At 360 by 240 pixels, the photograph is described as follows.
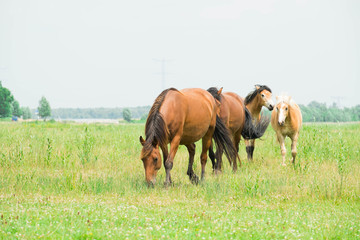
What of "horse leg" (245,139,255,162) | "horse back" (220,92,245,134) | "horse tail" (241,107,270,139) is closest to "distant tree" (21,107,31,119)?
"horse leg" (245,139,255,162)

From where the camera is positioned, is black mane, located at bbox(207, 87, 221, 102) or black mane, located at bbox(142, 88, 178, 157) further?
black mane, located at bbox(207, 87, 221, 102)

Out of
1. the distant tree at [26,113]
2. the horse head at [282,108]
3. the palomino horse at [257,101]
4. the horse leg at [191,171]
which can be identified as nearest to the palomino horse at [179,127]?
the horse leg at [191,171]

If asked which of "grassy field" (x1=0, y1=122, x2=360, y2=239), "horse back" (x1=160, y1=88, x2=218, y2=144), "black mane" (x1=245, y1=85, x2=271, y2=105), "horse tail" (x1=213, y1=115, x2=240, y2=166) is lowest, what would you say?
"grassy field" (x1=0, y1=122, x2=360, y2=239)

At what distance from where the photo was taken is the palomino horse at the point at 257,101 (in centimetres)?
1298

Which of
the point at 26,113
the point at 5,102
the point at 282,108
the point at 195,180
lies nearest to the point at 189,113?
the point at 195,180

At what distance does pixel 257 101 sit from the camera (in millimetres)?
13258

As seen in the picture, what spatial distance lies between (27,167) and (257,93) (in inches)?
304

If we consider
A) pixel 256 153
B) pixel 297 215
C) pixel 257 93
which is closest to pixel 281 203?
pixel 297 215

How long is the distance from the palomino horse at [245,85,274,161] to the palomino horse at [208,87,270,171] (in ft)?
1.31

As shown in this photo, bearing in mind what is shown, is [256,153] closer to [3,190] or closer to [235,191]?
[235,191]

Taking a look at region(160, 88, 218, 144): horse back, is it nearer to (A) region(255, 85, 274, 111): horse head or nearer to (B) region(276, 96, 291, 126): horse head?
(B) region(276, 96, 291, 126): horse head

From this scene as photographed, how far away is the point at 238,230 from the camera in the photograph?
600 cm

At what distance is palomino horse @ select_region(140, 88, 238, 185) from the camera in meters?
8.16

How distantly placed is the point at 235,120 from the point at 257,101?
5.70 ft
